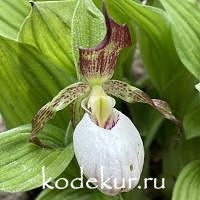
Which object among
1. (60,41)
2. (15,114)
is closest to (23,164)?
(15,114)

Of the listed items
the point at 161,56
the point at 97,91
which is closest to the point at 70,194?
the point at 97,91

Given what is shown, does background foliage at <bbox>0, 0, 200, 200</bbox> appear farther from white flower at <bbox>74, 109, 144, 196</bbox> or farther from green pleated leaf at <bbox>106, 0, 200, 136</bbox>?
white flower at <bbox>74, 109, 144, 196</bbox>

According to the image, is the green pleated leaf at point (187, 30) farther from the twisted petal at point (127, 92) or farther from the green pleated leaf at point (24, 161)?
the green pleated leaf at point (24, 161)

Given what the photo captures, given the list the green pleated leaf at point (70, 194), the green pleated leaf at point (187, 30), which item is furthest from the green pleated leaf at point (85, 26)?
the green pleated leaf at point (70, 194)

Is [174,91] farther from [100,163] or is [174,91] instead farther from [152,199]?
[100,163]

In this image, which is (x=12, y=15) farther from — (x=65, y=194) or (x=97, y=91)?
(x=65, y=194)

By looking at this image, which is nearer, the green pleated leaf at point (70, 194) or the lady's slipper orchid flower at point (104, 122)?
the lady's slipper orchid flower at point (104, 122)

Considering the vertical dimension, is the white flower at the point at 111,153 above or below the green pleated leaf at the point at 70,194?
above
